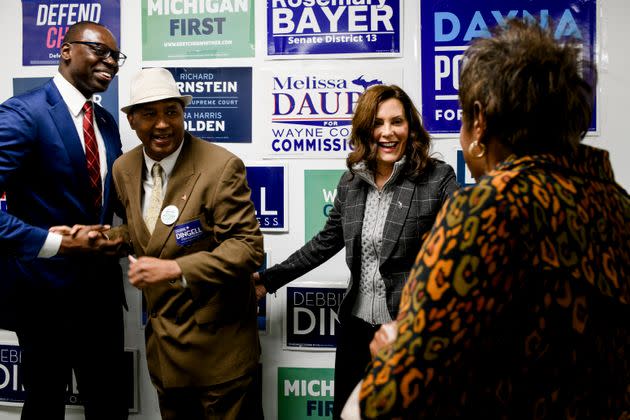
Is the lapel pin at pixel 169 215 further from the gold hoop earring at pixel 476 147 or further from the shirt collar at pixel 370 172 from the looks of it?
the gold hoop earring at pixel 476 147

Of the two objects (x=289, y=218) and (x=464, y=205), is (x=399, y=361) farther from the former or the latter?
(x=289, y=218)

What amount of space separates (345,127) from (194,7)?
2.72 ft

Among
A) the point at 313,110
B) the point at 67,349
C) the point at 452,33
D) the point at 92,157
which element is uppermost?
the point at 452,33

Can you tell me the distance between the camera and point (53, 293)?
6.63 ft

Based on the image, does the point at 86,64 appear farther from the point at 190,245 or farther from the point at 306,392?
the point at 306,392

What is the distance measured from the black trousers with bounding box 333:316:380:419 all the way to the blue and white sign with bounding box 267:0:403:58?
1134 millimetres

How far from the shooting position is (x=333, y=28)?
7.73 ft

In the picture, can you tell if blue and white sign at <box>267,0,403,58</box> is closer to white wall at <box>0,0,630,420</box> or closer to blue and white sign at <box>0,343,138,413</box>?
white wall at <box>0,0,630,420</box>

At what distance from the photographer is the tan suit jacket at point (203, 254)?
1.82 m

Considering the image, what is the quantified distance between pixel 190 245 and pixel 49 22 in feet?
4.53

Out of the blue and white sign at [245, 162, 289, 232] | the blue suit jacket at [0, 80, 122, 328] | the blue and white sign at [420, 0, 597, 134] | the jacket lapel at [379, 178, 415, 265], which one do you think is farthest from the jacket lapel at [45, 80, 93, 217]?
the blue and white sign at [420, 0, 597, 134]

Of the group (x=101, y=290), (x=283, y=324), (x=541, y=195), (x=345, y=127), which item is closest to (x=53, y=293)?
(x=101, y=290)

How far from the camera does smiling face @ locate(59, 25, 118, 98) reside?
2.09 m

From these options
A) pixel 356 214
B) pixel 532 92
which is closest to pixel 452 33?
pixel 356 214
